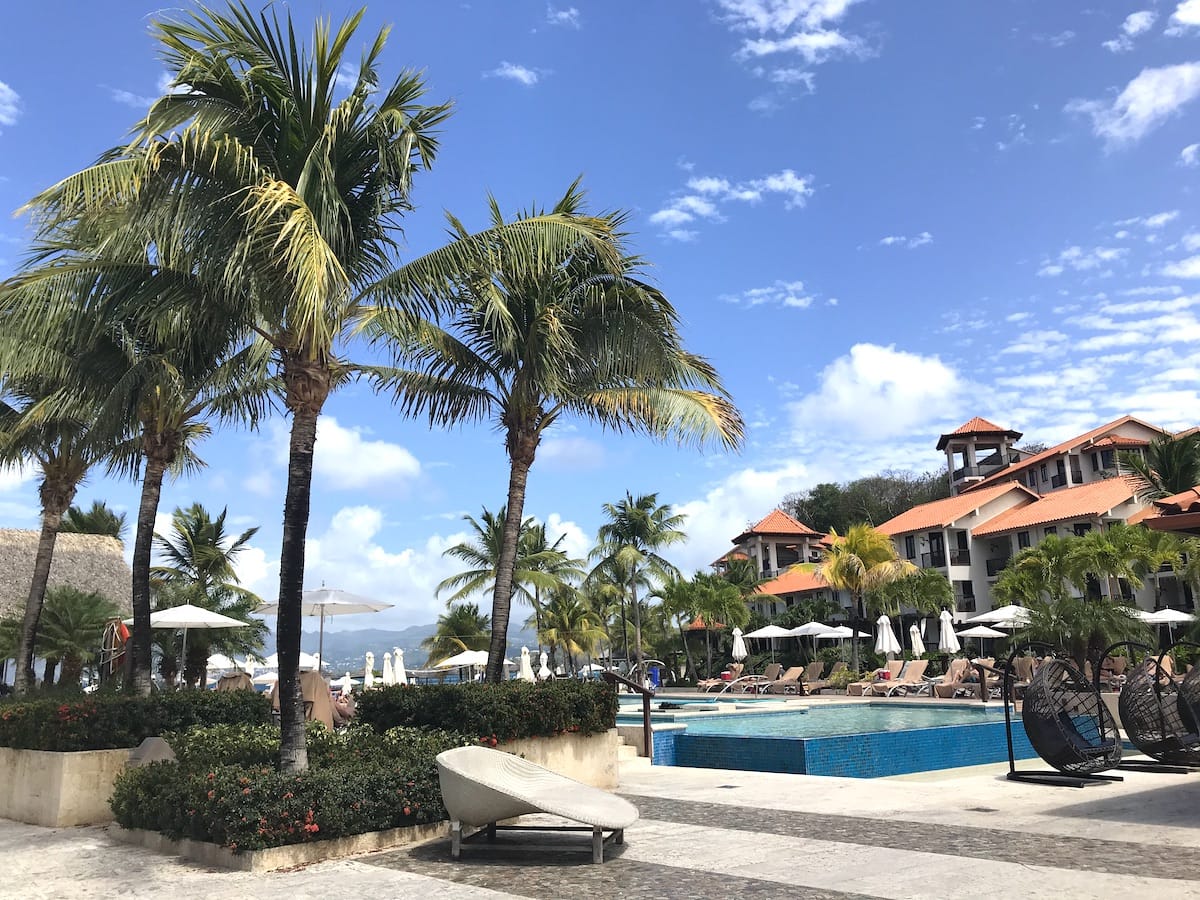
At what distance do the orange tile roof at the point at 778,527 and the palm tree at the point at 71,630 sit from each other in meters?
47.3

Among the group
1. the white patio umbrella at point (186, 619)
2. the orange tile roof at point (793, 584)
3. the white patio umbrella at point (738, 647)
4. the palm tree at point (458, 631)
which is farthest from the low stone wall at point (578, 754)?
the orange tile roof at point (793, 584)

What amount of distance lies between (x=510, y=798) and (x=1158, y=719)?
6.45 m

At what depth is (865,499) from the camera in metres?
74.9

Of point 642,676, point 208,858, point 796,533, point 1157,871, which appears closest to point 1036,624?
point 642,676

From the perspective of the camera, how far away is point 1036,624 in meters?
20.2

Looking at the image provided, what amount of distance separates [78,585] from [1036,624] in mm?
26159

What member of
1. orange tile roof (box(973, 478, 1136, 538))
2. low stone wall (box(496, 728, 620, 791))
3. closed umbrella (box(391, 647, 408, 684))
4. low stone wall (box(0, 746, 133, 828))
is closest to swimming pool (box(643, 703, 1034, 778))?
low stone wall (box(496, 728, 620, 791))

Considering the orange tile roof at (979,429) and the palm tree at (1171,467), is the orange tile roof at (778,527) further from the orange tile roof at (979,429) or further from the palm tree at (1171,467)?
the palm tree at (1171,467)

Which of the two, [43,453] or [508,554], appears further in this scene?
[43,453]

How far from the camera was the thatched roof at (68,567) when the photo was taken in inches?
1033

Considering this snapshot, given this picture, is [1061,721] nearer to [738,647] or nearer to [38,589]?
[38,589]

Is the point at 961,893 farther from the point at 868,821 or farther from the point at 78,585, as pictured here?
the point at 78,585

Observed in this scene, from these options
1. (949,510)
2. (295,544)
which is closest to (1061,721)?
(295,544)

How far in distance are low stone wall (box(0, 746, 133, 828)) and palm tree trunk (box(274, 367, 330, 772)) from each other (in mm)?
2647
